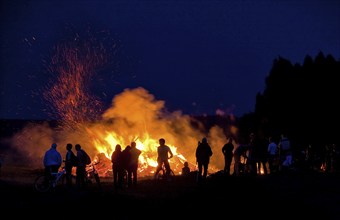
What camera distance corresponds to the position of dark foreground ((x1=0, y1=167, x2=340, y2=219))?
13.5 meters

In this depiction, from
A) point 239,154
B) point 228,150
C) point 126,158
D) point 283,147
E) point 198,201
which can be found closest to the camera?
point 198,201

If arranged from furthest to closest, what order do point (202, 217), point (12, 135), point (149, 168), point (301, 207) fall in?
point (12, 135)
point (149, 168)
point (301, 207)
point (202, 217)

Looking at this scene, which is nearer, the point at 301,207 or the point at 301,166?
the point at 301,207

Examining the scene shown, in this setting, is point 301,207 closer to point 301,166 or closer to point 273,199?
point 273,199

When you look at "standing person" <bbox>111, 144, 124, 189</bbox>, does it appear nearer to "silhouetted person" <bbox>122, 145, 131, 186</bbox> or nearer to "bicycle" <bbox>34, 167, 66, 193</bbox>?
"silhouetted person" <bbox>122, 145, 131, 186</bbox>

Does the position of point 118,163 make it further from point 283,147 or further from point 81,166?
point 283,147

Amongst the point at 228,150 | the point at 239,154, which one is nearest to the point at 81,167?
the point at 228,150

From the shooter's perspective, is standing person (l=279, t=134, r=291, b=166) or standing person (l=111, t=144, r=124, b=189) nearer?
standing person (l=111, t=144, r=124, b=189)

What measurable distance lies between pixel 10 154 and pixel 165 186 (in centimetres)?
3812

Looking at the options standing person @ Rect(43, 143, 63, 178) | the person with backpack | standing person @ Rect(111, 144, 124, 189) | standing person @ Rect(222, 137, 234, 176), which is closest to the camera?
standing person @ Rect(43, 143, 63, 178)

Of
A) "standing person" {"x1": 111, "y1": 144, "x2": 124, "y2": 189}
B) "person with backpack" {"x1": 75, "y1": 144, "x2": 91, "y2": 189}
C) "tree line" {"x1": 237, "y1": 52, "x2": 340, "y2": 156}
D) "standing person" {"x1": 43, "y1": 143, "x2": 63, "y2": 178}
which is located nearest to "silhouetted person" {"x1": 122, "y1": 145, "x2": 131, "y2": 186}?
"standing person" {"x1": 111, "y1": 144, "x2": 124, "y2": 189}

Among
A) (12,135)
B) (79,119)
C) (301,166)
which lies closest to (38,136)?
(12,135)

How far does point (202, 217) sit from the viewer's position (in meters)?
13.1

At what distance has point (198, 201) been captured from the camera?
15.8 metres
